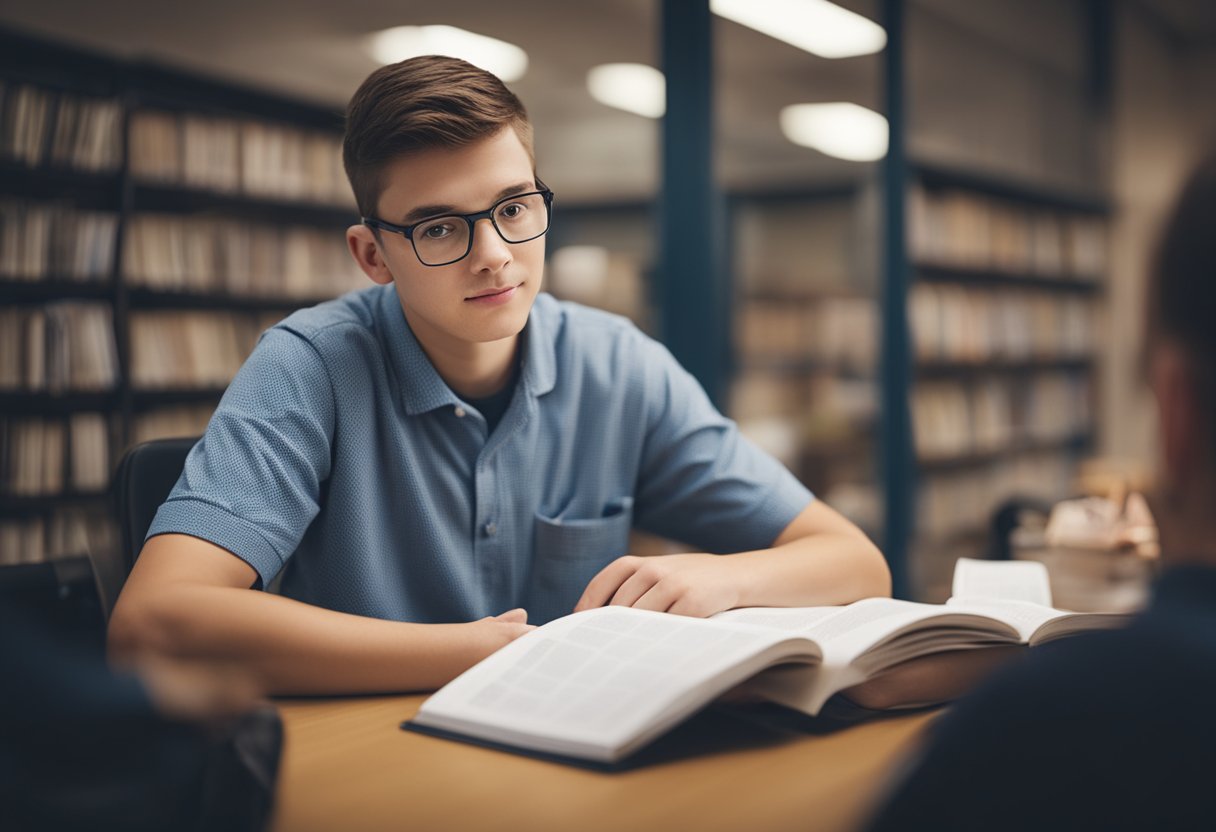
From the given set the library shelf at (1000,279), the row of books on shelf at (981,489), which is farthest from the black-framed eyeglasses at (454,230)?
the library shelf at (1000,279)

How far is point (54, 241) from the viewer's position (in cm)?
373

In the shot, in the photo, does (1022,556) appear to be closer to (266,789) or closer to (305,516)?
(305,516)

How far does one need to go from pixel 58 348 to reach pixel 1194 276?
12.6ft

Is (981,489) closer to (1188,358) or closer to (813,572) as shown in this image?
(813,572)

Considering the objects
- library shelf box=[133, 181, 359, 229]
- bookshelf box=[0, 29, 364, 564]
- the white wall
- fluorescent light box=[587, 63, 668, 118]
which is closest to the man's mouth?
bookshelf box=[0, 29, 364, 564]

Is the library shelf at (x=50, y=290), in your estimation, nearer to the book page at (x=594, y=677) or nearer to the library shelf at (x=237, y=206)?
the library shelf at (x=237, y=206)

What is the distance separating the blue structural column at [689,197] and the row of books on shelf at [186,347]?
1.75 meters

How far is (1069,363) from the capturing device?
5.94m

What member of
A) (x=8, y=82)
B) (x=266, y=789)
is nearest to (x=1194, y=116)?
(x=8, y=82)

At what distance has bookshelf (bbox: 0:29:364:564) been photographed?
3.67m

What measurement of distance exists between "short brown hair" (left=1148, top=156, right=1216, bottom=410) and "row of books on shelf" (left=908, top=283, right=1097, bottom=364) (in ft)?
12.4

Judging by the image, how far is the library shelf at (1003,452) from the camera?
16.0ft

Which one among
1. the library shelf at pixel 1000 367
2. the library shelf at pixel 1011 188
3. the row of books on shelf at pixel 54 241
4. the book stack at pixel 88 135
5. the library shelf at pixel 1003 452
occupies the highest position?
the library shelf at pixel 1011 188

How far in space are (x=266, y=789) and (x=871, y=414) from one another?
4.19m
